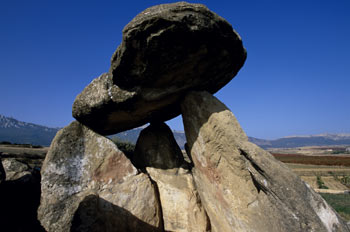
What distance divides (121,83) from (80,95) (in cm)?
144

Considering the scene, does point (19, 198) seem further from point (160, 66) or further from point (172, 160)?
point (160, 66)

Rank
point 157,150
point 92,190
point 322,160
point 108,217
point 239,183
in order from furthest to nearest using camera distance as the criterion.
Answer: point 322,160 → point 157,150 → point 92,190 → point 108,217 → point 239,183

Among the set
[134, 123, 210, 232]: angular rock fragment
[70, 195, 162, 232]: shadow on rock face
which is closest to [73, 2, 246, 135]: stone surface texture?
[134, 123, 210, 232]: angular rock fragment

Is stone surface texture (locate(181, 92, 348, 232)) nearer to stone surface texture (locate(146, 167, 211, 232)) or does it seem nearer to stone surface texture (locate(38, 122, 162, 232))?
stone surface texture (locate(146, 167, 211, 232))

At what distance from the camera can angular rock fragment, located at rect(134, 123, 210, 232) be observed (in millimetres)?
5801

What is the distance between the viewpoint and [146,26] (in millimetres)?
4477

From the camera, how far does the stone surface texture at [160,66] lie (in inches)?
179

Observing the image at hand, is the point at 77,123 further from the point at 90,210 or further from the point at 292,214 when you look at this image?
the point at 292,214

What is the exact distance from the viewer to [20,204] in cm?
632

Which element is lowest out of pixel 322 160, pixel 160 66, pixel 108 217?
pixel 322 160

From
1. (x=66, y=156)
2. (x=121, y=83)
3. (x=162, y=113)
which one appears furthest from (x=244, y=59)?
(x=66, y=156)

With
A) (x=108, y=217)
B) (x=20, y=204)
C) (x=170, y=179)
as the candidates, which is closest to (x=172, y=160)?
(x=170, y=179)

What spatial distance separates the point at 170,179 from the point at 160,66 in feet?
9.69

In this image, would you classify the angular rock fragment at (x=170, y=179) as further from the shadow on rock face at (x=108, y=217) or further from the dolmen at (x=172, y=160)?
the shadow on rock face at (x=108, y=217)
